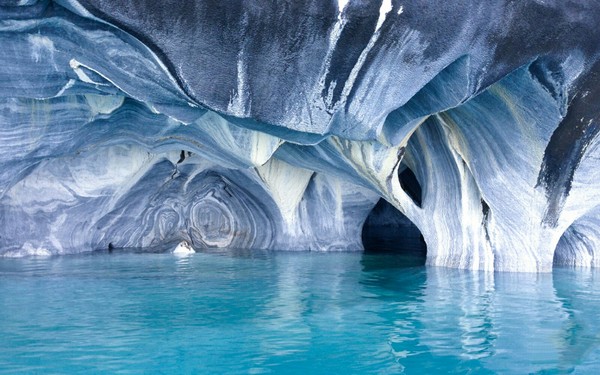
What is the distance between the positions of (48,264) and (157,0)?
454 centimetres

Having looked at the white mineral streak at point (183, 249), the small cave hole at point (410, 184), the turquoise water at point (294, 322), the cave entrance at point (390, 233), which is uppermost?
the small cave hole at point (410, 184)

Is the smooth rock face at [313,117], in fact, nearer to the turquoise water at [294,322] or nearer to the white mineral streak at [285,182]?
the white mineral streak at [285,182]

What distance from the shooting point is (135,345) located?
3482 millimetres

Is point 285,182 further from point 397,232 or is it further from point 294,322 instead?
point 397,232

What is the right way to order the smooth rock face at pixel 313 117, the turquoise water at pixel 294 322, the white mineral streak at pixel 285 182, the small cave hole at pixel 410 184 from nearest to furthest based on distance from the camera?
the turquoise water at pixel 294 322
the smooth rock face at pixel 313 117
the white mineral streak at pixel 285 182
the small cave hole at pixel 410 184

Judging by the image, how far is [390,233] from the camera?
16031mm

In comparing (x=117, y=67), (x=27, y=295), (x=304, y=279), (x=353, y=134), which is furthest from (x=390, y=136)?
(x=27, y=295)

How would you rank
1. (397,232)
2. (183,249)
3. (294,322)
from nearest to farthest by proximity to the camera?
(294,322)
(183,249)
(397,232)

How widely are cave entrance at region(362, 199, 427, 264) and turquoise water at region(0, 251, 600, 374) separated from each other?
4.27m

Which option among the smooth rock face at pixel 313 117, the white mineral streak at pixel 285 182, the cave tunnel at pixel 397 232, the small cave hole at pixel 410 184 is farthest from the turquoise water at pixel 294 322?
the small cave hole at pixel 410 184

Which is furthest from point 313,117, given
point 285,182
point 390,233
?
point 390,233

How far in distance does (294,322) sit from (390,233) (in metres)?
12.1

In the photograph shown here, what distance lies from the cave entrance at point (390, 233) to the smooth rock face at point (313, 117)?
1.06 m

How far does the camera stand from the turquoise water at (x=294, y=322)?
321cm
